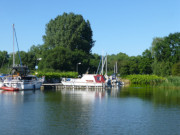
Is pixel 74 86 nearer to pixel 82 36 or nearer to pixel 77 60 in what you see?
pixel 77 60

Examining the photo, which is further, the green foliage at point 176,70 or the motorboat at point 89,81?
the green foliage at point 176,70

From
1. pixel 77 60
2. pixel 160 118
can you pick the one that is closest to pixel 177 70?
pixel 77 60

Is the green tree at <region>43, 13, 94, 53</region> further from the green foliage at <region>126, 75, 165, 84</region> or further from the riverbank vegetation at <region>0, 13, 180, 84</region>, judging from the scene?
the green foliage at <region>126, 75, 165, 84</region>

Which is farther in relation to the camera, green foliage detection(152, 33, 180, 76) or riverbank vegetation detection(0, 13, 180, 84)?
green foliage detection(152, 33, 180, 76)

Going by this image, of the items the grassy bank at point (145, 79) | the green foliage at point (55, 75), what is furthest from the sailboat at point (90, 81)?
the grassy bank at point (145, 79)

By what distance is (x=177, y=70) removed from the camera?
108938 mm

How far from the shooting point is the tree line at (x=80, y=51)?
113 m

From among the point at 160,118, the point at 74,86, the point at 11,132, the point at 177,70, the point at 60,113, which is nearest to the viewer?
the point at 11,132

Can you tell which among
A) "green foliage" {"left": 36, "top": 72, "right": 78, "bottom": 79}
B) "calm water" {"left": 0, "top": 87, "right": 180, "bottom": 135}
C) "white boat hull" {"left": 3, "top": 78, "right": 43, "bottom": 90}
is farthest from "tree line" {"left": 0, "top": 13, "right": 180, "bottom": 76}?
"calm water" {"left": 0, "top": 87, "right": 180, "bottom": 135}

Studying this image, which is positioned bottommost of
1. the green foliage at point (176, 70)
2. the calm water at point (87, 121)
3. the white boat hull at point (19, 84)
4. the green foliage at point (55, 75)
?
the calm water at point (87, 121)

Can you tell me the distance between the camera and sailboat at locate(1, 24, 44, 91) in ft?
244

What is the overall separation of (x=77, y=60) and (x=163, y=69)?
1306 inches

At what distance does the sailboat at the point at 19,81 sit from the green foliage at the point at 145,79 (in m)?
47.2

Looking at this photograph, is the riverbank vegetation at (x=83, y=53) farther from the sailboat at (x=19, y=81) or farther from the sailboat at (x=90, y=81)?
the sailboat at (x=19, y=81)
